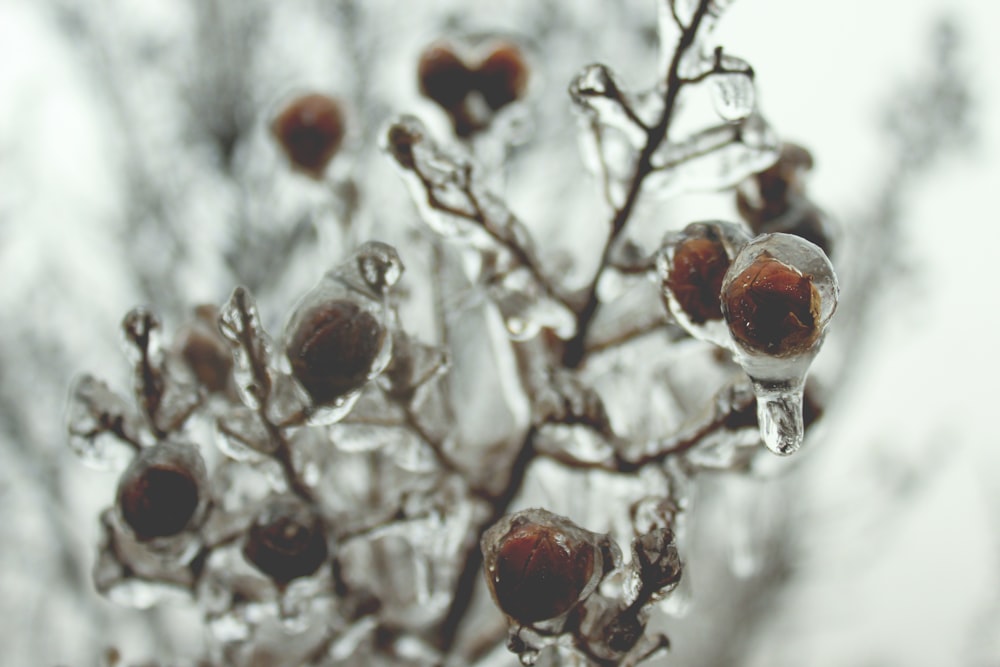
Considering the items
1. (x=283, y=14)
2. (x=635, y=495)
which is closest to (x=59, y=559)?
(x=283, y=14)

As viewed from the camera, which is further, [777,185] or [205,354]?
[205,354]

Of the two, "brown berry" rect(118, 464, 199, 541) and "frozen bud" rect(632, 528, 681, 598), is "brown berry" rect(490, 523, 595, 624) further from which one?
"brown berry" rect(118, 464, 199, 541)

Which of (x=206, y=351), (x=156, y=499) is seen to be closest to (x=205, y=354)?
(x=206, y=351)

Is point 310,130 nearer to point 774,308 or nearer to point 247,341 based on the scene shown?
point 247,341

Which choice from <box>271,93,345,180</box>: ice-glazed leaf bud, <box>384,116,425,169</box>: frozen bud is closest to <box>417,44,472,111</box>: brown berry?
<box>271,93,345,180</box>: ice-glazed leaf bud

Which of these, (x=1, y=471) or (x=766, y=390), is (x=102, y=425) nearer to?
(x=766, y=390)
